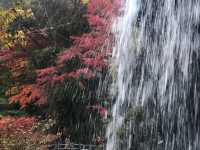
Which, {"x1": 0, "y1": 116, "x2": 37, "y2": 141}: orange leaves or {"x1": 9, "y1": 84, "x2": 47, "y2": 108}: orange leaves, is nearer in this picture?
{"x1": 0, "y1": 116, "x2": 37, "y2": 141}: orange leaves

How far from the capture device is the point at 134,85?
8406 mm

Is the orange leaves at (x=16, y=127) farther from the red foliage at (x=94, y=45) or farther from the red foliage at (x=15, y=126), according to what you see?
the red foliage at (x=94, y=45)

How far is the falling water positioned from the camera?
6.50 meters

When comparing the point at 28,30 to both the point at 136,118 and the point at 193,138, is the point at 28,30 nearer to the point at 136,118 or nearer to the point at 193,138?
the point at 136,118

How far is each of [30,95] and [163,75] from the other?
22.0ft

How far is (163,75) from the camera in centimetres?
702

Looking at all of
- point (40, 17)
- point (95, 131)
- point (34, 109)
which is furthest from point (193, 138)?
point (40, 17)

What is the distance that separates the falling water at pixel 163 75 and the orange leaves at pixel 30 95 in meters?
4.84

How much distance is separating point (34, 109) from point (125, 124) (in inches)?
264

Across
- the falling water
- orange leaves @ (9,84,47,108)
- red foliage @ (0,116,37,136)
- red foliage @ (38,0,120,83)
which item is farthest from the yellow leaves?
the falling water

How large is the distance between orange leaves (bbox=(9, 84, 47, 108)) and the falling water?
484 centimetres

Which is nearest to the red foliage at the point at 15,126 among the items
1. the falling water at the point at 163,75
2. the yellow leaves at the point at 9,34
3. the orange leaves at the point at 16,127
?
the orange leaves at the point at 16,127

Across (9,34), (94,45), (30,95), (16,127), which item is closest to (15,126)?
(16,127)

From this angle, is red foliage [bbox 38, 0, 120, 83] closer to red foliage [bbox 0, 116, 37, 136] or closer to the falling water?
red foliage [bbox 0, 116, 37, 136]
